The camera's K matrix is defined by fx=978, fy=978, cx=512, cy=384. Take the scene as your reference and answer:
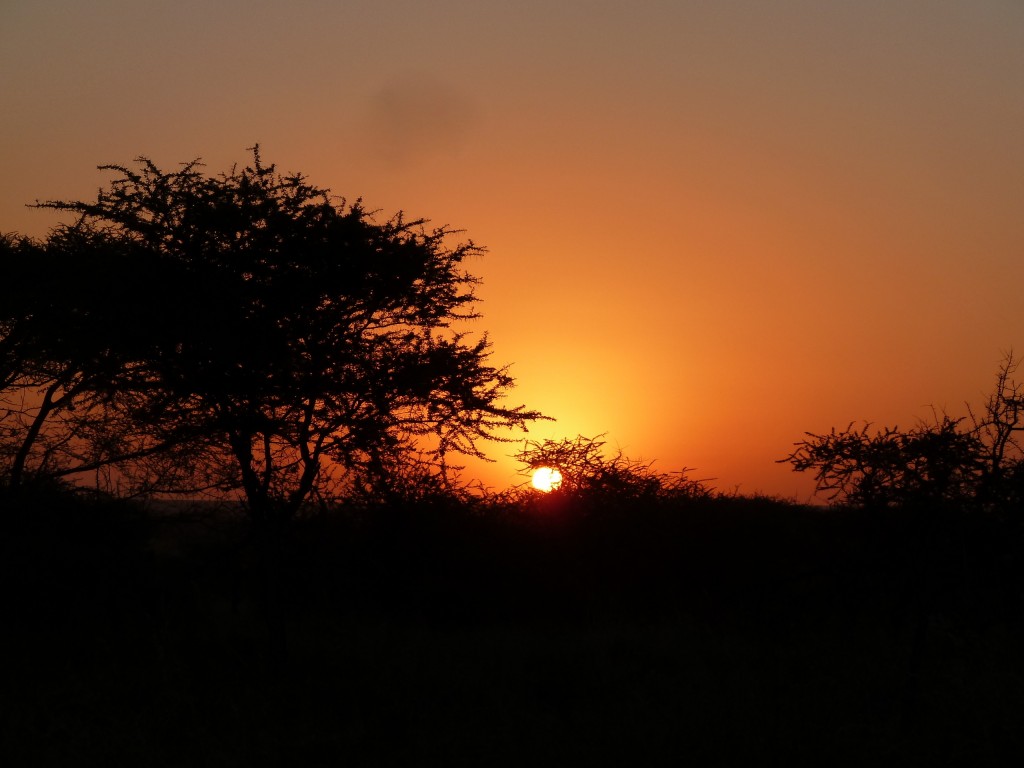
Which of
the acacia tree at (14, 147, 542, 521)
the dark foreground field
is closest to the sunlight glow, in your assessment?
the dark foreground field

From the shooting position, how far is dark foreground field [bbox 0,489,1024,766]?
1027cm

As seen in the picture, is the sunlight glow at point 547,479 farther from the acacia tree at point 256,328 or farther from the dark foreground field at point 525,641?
the acacia tree at point 256,328

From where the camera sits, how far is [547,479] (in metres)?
21.6

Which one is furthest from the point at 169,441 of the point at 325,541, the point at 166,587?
the point at 325,541

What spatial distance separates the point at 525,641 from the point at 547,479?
6168 millimetres

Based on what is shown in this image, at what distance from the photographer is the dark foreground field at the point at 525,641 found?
10.3 meters

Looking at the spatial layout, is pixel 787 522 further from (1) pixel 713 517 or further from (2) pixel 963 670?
(2) pixel 963 670

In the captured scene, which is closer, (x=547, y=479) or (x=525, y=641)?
(x=525, y=641)

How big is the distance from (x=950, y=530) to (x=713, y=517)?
454 inches

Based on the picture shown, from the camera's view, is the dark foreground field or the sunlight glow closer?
the dark foreground field

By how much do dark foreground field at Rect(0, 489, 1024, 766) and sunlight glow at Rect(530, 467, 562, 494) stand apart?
56 cm

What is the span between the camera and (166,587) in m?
17.7

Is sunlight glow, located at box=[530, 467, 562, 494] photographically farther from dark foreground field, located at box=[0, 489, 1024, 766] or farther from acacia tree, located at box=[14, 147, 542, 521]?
acacia tree, located at box=[14, 147, 542, 521]

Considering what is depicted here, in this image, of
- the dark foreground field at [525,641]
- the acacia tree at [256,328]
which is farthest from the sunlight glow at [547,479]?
the acacia tree at [256,328]
